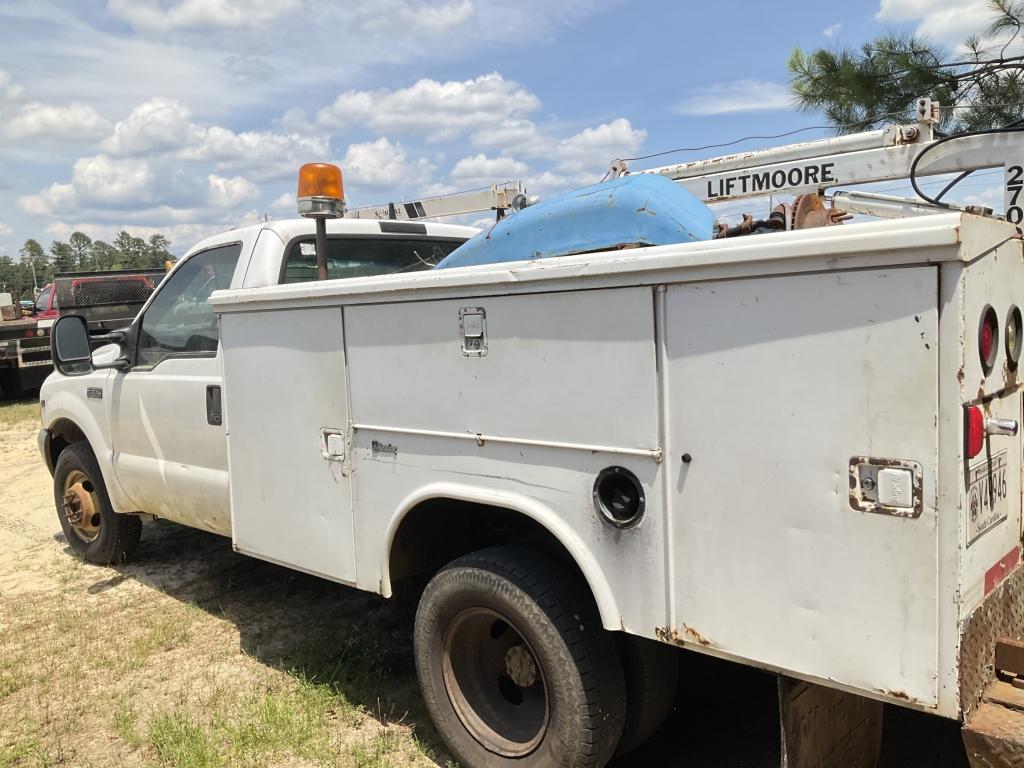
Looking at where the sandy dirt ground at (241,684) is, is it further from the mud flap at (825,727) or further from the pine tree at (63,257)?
the pine tree at (63,257)

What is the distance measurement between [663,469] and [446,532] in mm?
1277

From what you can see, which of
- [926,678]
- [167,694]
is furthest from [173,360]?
[926,678]

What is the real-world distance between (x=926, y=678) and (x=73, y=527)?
5.61m

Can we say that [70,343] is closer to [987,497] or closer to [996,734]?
[987,497]

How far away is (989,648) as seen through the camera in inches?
80.2

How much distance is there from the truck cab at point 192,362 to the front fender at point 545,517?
165 centimetres

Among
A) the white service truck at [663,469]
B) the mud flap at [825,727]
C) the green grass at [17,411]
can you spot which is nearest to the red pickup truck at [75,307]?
the green grass at [17,411]

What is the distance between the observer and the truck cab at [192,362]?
423 cm

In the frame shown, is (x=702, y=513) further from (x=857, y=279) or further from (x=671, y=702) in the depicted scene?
(x=671, y=702)

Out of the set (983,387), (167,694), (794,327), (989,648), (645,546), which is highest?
(794,327)

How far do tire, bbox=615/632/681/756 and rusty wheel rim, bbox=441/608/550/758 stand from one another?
11.1 inches

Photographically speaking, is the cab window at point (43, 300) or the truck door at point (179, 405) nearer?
the truck door at point (179, 405)

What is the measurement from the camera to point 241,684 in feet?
12.7

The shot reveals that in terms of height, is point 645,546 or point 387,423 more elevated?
point 387,423
